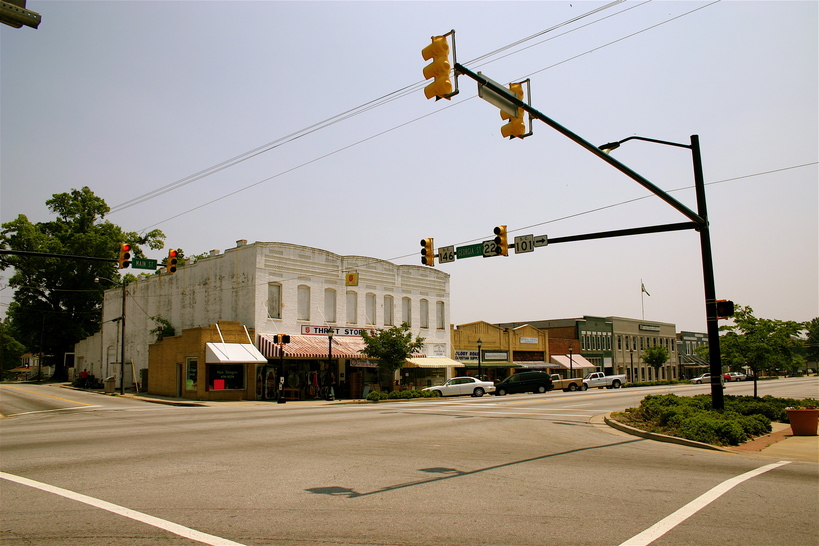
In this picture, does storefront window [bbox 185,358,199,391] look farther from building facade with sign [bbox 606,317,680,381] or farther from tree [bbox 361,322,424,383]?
building facade with sign [bbox 606,317,680,381]

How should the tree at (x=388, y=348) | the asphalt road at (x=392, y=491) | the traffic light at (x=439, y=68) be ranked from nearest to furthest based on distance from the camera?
1. the asphalt road at (x=392, y=491)
2. the traffic light at (x=439, y=68)
3. the tree at (x=388, y=348)

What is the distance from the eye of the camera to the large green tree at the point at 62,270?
59.4 meters

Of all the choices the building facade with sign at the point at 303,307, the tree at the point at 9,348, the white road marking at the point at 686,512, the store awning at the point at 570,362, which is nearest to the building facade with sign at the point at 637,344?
the store awning at the point at 570,362

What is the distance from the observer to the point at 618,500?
26.1ft

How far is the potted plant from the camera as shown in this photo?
15.3m

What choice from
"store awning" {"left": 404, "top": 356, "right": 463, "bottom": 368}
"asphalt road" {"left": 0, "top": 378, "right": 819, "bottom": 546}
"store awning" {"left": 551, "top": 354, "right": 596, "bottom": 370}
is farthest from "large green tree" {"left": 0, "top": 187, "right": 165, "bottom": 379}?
"asphalt road" {"left": 0, "top": 378, "right": 819, "bottom": 546}

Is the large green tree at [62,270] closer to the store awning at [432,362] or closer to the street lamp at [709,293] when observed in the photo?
the store awning at [432,362]

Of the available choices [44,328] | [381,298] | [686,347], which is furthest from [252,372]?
[686,347]

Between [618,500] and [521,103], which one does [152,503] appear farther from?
[521,103]

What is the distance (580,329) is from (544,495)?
6402cm

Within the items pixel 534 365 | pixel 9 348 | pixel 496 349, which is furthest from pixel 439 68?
pixel 9 348

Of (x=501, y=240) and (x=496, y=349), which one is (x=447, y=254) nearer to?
(x=501, y=240)

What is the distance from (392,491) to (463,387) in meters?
33.2

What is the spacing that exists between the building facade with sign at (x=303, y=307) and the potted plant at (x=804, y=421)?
24.2 metres
